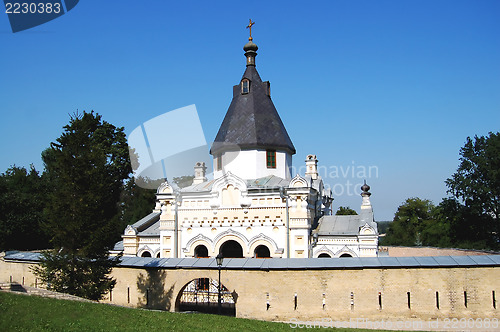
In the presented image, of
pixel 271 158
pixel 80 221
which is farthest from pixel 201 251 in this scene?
pixel 80 221

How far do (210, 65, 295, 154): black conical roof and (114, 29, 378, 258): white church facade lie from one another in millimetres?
48

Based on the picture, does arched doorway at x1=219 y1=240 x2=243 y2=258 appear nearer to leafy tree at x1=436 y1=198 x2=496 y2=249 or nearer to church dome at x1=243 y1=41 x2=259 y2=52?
church dome at x1=243 y1=41 x2=259 y2=52

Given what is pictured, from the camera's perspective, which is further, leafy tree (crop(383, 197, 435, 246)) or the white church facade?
leafy tree (crop(383, 197, 435, 246))

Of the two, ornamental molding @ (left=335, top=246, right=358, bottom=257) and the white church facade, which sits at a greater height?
the white church facade

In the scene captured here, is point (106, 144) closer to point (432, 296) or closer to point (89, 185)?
point (89, 185)

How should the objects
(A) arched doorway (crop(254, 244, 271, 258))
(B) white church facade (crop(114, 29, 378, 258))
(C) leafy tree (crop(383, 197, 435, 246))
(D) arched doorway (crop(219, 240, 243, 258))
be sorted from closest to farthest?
(B) white church facade (crop(114, 29, 378, 258)) < (A) arched doorway (crop(254, 244, 271, 258)) < (D) arched doorway (crop(219, 240, 243, 258)) < (C) leafy tree (crop(383, 197, 435, 246))

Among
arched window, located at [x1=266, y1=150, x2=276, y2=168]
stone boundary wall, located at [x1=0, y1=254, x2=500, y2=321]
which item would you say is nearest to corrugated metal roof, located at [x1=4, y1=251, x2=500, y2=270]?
stone boundary wall, located at [x1=0, y1=254, x2=500, y2=321]

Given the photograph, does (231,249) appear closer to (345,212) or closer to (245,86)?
(245,86)

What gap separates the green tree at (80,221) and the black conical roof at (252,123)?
27.9ft

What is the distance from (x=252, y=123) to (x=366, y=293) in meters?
10.6

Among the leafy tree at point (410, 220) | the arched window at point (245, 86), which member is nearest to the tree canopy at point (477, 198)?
the leafy tree at point (410, 220)

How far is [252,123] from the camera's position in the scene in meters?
21.0

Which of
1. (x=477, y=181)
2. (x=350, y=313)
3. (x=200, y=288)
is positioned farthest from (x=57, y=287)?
(x=477, y=181)

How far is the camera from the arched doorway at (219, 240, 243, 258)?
63.7 ft
